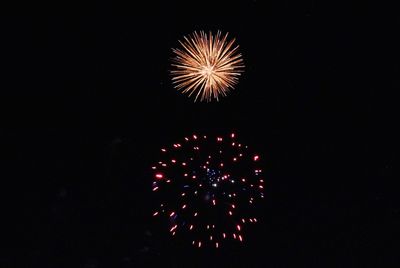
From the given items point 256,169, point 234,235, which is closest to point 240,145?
point 256,169

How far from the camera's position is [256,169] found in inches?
413

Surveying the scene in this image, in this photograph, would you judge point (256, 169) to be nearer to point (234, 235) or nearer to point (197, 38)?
point (234, 235)

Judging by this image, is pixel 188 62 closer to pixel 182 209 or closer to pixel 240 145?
pixel 240 145

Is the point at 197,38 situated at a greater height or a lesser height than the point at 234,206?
greater

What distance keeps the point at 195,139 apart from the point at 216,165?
85cm

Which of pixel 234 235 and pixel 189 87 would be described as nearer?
pixel 189 87

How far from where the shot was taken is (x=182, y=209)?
10.3 meters

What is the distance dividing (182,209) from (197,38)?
3995mm

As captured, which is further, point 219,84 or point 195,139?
point 195,139

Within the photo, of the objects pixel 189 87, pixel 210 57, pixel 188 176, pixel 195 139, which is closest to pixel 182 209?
pixel 188 176

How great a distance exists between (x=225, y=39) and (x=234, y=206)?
12.6 ft

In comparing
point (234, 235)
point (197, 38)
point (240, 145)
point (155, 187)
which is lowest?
point (234, 235)

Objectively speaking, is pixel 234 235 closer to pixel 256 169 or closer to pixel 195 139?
pixel 256 169

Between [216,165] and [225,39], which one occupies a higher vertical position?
[225,39]
